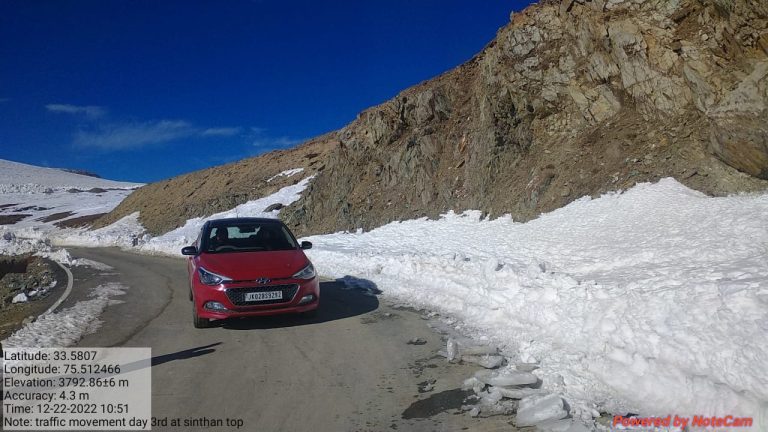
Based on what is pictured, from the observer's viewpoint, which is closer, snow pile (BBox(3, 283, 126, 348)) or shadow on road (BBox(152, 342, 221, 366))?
shadow on road (BBox(152, 342, 221, 366))

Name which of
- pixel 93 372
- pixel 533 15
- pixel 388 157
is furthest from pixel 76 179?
pixel 93 372

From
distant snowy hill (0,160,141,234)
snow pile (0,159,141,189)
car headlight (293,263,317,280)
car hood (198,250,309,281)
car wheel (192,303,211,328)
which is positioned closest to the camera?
car hood (198,250,309,281)

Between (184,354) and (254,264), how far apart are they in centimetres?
178

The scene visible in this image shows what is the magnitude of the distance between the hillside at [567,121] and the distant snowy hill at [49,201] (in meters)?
46.2

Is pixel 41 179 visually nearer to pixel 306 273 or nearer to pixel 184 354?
pixel 306 273

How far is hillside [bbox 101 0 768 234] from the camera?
13.2m

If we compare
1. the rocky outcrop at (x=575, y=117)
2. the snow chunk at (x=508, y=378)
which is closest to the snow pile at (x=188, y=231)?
the rocky outcrop at (x=575, y=117)

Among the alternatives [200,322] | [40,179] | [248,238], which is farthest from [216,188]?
[40,179]

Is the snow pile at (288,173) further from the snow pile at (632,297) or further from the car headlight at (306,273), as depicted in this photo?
the car headlight at (306,273)

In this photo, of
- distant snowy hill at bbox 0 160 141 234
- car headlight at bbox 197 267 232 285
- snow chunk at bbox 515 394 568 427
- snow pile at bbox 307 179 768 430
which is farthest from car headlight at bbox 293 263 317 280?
distant snowy hill at bbox 0 160 141 234

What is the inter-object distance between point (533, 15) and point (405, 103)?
9170 millimetres

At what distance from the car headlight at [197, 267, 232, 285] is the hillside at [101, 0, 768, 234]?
482 inches

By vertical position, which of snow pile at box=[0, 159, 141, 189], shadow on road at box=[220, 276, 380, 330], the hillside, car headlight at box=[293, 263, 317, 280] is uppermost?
snow pile at box=[0, 159, 141, 189]

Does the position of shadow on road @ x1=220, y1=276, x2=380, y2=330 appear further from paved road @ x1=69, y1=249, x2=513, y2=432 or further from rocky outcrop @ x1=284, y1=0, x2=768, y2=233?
rocky outcrop @ x1=284, y1=0, x2=768, y2=233
